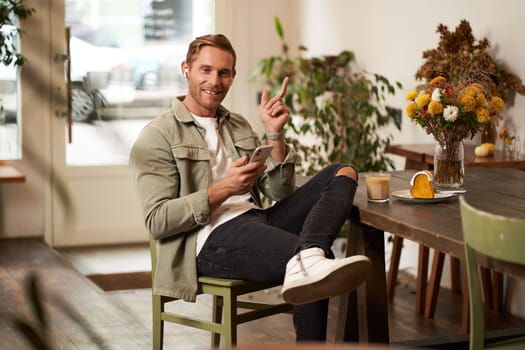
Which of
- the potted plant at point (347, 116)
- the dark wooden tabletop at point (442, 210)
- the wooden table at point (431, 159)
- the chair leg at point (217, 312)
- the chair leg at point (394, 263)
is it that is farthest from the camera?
the potted plant at point (347, 116)

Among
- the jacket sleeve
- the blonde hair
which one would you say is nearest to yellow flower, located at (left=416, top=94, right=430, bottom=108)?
the blonde hair

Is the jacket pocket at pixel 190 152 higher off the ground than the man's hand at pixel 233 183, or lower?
higher

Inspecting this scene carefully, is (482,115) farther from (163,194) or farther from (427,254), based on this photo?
(427,254)

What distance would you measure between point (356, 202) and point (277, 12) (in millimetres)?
3750

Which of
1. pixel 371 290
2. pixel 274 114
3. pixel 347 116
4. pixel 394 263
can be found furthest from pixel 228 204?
pixel 347 116

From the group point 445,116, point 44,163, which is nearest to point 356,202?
point 445,116

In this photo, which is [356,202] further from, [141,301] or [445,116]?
[141,301]

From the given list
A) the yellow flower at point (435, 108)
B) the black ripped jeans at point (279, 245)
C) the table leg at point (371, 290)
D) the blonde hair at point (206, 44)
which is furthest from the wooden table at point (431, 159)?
the blonde hair at point (206, 44)

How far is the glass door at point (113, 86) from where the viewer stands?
5621 millimetres

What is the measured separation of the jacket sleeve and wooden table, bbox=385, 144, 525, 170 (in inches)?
54.1

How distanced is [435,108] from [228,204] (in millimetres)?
711

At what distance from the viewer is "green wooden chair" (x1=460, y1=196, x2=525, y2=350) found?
1717 mm

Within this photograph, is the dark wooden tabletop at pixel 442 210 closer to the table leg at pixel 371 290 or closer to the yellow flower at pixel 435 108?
the table leg at pixel 371 290

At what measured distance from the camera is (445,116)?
273 centimetres
